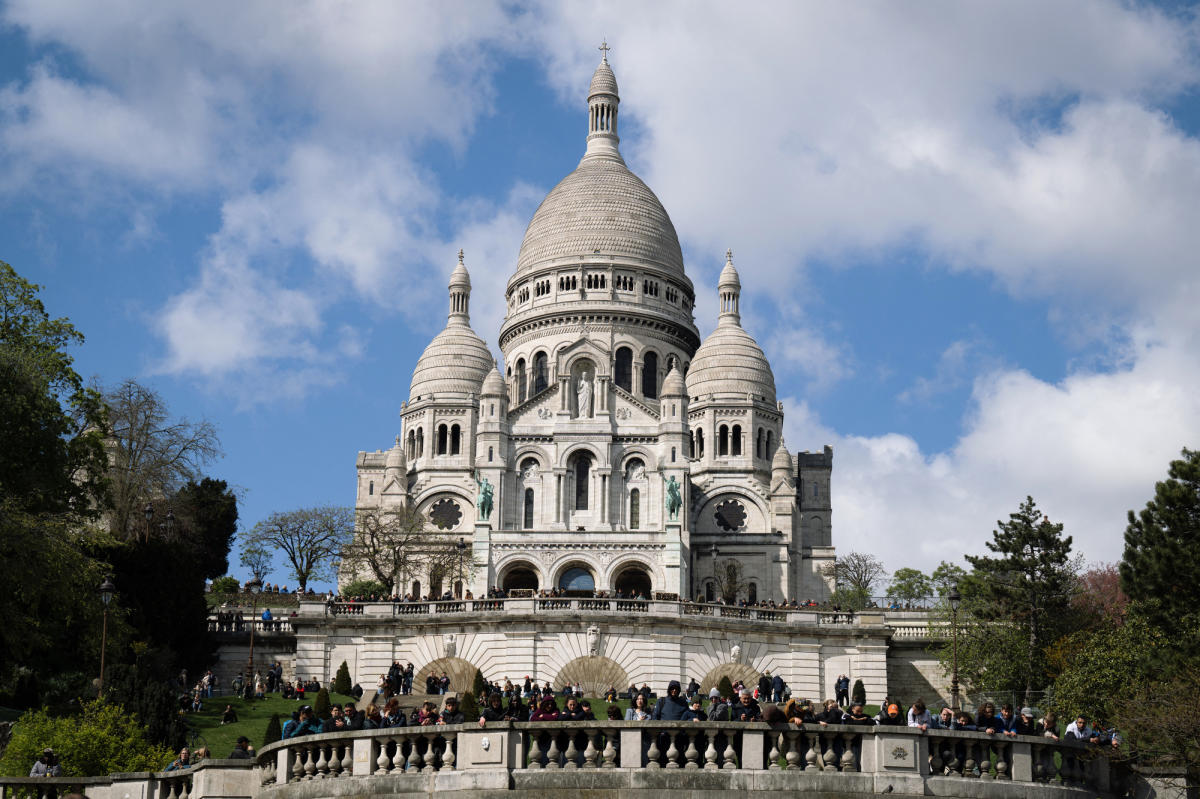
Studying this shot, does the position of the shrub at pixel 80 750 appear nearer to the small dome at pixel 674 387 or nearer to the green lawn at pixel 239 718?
the green lawn at pixel 239 718

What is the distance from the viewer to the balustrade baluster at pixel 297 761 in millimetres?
22188

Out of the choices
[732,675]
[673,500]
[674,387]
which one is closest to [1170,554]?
[732,675]

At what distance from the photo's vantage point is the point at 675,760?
20.3 m

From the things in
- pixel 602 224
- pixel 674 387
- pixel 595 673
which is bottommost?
pixel 595 673

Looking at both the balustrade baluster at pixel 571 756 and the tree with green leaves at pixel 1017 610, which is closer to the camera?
the balustrade baluster at pixel 571 756

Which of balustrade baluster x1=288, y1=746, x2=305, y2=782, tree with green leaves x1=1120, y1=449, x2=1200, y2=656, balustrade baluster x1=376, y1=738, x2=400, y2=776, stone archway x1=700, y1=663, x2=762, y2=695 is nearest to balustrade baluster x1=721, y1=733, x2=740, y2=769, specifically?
balustrade baluster x1=376, y1=738, x2=400, y2=776

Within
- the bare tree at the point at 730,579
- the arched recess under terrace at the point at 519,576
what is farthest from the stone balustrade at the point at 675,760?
the bare tree at the point at 730,579

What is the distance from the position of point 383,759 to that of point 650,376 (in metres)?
79.2

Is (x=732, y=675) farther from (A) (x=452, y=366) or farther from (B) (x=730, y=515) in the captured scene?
(A) (x=452, y=366)

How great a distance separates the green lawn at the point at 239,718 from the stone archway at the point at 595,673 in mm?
6187

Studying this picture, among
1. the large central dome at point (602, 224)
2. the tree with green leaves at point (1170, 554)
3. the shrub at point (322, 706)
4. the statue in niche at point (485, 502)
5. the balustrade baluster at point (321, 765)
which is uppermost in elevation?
the large central dome at point (602, 224)

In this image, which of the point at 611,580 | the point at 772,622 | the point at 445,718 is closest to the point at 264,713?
the point at 772,622

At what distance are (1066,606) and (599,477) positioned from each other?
3806cm

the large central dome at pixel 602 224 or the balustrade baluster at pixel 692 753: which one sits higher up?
the large central dome at pixel 602 224
